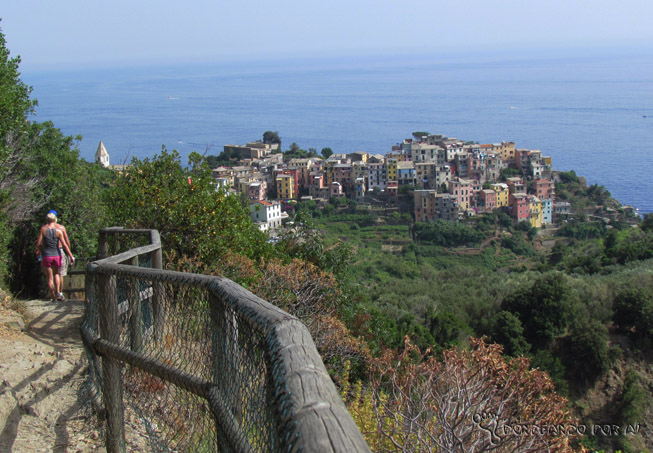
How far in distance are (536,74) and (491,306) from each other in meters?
159

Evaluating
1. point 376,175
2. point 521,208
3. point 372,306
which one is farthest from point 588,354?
point 376,175

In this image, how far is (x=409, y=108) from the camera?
10350 centimetres

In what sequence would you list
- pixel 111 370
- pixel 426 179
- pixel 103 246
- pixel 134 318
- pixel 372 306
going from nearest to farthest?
pixel 111 370 < pixel 134 318 < pixel 103 246 < pixel 372 306 < pixel 426 179

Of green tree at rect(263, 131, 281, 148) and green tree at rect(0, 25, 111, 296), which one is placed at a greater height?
green tree at rect(0, 25, 111, 296)

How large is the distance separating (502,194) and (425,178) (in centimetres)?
808

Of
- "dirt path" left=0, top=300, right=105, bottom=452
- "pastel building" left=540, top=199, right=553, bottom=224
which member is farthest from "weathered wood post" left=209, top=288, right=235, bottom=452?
"pastel building" left=540, top=199, right=553, bottom=224

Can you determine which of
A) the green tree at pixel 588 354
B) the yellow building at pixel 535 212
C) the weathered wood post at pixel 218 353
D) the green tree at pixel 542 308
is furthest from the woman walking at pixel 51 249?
the yellow building at pixel 535 212

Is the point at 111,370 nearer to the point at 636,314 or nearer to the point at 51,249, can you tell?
the point at 51,249

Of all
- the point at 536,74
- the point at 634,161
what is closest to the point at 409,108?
the point at 634,161

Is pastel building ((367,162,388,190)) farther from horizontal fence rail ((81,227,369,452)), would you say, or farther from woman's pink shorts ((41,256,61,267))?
horizontal fence rail ((81,227,369,452))

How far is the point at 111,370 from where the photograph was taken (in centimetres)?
246

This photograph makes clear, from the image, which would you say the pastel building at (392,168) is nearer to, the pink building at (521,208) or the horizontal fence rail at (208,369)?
the pink building at (521,208)

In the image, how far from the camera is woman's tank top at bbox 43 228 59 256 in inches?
231

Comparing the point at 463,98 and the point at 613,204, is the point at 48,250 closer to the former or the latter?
the point at 613,204
